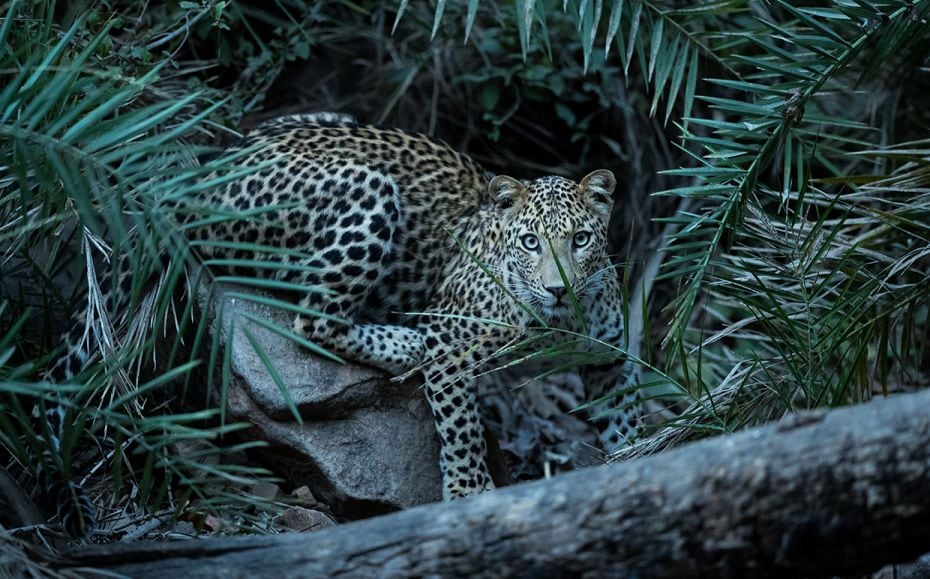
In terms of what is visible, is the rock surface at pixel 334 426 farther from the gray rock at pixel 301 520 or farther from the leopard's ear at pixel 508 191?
the leopard's ear at pixel 508 191

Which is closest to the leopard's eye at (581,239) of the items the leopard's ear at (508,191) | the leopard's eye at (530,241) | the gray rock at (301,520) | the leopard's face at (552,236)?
the leopard's face at (552,236)

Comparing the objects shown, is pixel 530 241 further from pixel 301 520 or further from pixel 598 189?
pixel 301 520

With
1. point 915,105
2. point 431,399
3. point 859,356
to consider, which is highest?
point 915,105

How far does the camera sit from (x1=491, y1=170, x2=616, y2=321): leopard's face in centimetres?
651

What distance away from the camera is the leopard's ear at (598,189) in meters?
6.91

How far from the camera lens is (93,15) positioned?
20.7 feet

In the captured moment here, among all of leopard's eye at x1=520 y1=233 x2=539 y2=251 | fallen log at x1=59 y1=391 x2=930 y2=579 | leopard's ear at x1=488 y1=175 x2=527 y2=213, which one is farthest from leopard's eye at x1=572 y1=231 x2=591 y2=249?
fallen log at x1=59 y1=391 x2=930 y2=579

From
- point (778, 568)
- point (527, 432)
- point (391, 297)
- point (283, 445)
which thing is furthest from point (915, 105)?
point (778, 568)

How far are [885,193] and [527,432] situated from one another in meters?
3.06

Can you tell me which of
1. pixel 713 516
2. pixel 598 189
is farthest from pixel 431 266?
pixel 713 516

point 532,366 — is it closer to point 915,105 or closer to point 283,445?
point 283,445

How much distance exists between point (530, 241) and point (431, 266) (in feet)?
2.77

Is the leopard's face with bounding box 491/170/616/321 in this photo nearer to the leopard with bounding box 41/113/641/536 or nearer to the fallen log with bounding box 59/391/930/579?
the leopard with bounding box 41/113/641/536

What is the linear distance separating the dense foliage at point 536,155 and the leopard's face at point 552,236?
48 cm
